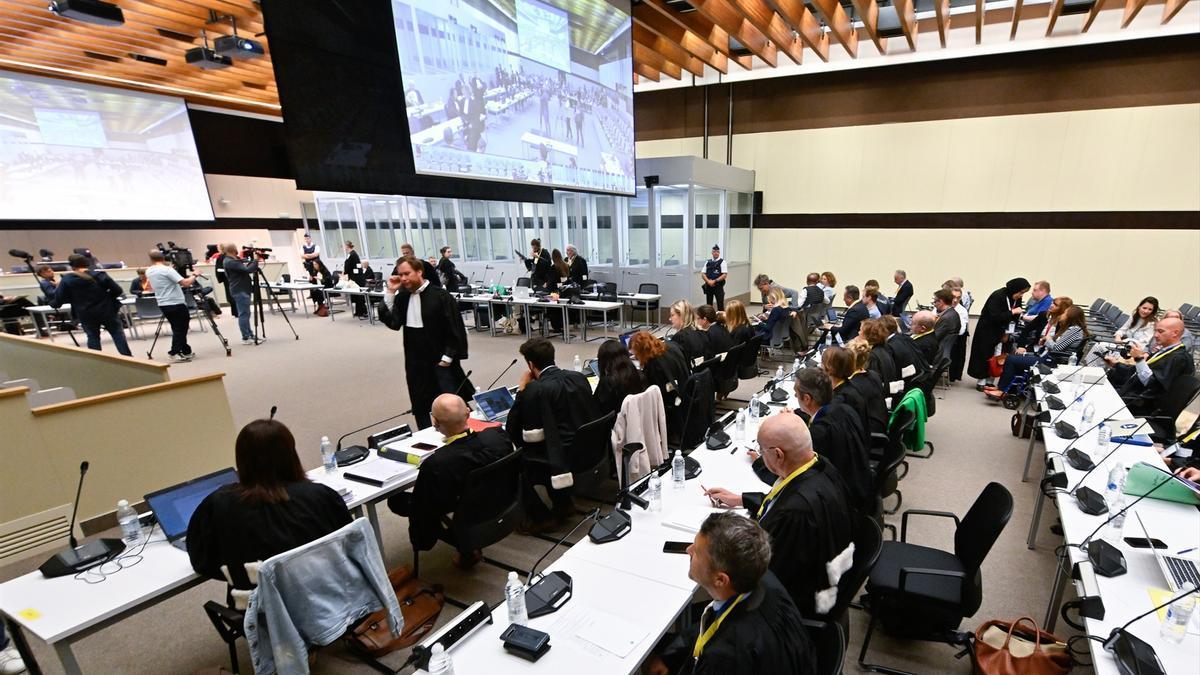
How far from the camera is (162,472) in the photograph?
3.72m

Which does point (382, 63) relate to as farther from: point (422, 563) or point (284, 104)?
point (422, 563)

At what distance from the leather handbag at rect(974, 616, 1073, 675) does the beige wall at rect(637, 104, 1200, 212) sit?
35.4ft

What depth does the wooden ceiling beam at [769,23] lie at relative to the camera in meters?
7.04

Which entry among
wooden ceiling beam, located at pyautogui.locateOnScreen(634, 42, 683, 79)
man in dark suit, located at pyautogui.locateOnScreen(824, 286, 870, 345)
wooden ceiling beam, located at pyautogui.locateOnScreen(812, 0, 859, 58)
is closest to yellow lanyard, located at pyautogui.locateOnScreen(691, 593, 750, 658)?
man in dark suit, located at pyautogui.locateOnScreen(824, 286, 870, 345)

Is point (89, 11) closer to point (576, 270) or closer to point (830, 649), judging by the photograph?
point (576, 270)

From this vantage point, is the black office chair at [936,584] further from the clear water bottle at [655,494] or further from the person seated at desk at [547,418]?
the person seated at desk at [547,418]

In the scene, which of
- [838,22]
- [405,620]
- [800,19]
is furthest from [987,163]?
[405,620]

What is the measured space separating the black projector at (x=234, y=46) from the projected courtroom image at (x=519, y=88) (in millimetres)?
5229

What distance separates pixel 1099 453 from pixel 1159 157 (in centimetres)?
1005

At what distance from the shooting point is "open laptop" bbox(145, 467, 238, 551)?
225 centimetres

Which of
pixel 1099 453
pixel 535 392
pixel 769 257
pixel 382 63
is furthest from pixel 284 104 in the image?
pixel 769 257

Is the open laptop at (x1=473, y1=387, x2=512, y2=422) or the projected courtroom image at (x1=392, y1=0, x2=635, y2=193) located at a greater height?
the projected courtroom image at (x1=392, y1=0, x2=635, y2=193)

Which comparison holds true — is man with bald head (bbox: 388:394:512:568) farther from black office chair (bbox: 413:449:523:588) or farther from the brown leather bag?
the brown leather bag

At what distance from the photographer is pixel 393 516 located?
12.5ft
